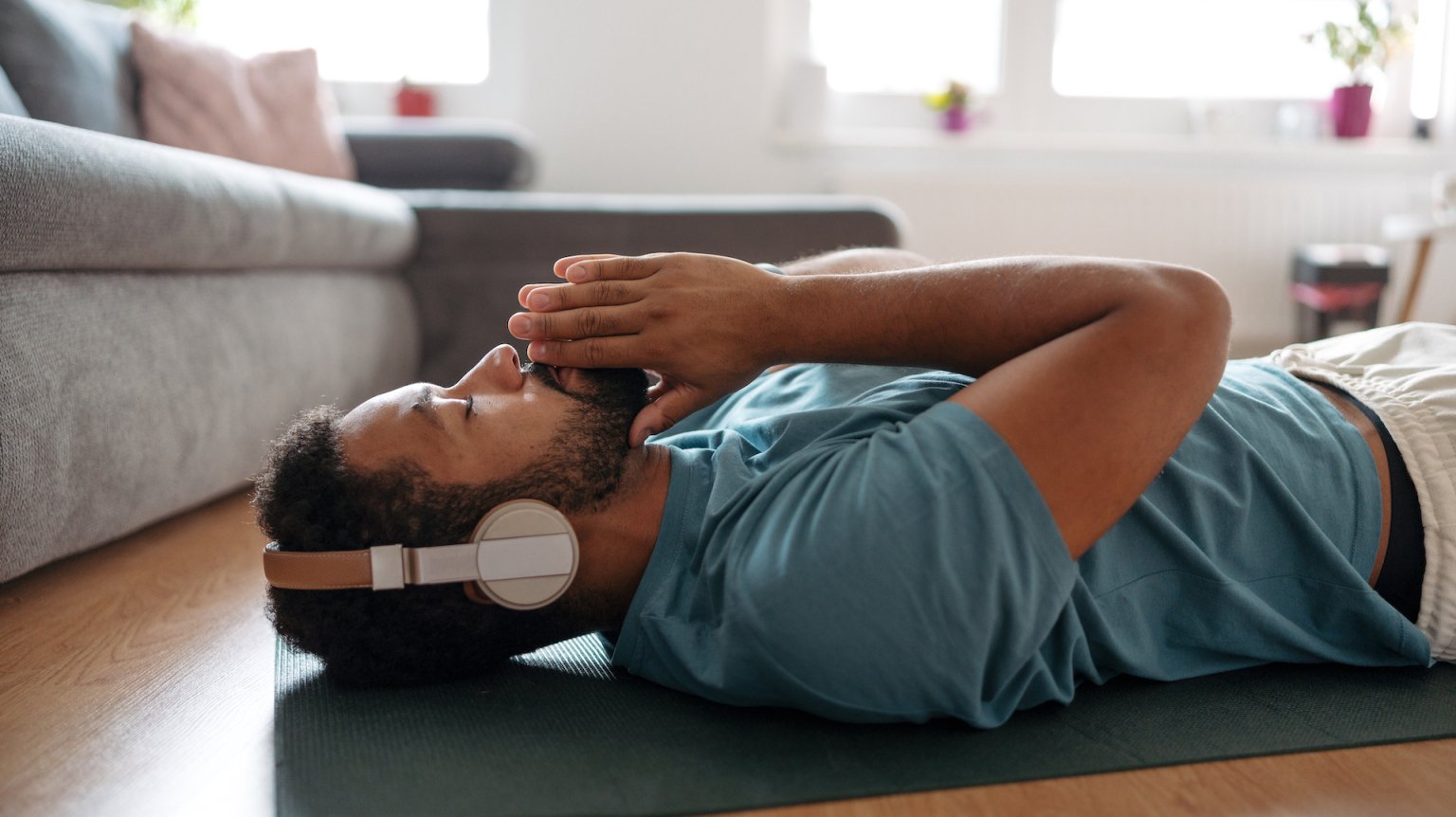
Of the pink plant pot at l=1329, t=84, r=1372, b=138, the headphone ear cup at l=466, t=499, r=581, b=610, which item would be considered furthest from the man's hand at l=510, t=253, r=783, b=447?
the pink plant pot at l=1329, t=84, r=1372, b=138

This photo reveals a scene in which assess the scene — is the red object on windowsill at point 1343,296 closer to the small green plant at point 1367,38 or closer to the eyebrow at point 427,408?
the small green plant at point 1367,38

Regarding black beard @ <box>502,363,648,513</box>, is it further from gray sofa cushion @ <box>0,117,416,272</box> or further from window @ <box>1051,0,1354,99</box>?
window @ <box>1051,0,1354,99</box>

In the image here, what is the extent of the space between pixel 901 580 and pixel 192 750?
2.00ft

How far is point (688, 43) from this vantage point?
411cm

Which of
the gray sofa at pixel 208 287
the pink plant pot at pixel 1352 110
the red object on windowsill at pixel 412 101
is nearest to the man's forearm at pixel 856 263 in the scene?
the gray sofa at pixel 208 287

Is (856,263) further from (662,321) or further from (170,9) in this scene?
(170,9)

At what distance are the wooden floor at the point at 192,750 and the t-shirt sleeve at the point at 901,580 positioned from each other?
0.29 ft

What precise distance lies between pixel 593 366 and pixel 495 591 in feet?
0.73

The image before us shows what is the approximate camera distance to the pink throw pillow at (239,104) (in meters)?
2.66

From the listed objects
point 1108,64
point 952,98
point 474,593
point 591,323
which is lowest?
point 474,593

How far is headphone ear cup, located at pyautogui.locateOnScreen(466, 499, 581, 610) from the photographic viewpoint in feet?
2.93

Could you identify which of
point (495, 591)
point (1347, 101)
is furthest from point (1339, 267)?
point (495, 591)

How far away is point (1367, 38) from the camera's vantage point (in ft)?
14.0

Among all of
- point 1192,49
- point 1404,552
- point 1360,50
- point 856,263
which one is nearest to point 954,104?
point 1192,49
